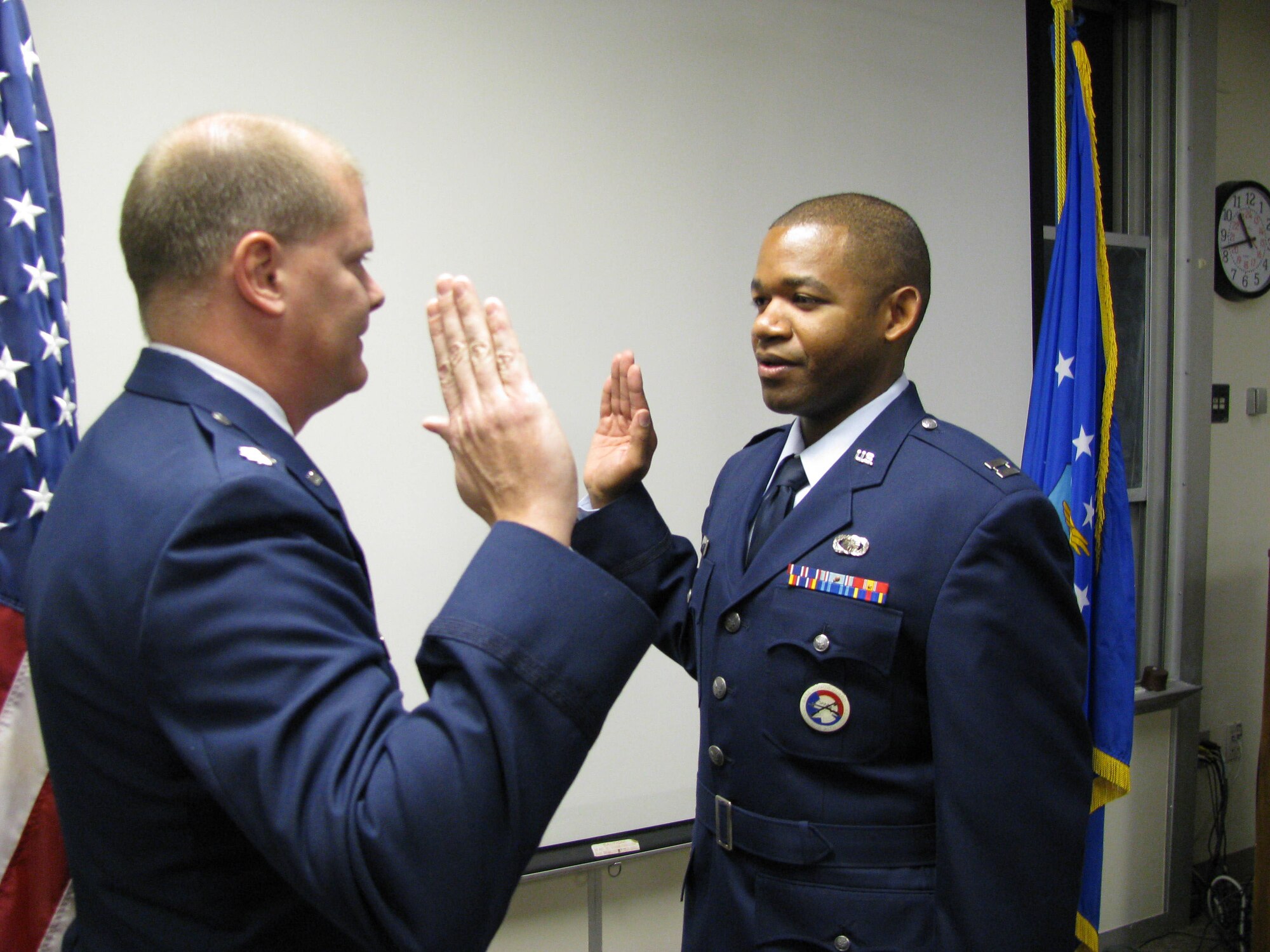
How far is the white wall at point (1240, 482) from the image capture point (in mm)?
3305

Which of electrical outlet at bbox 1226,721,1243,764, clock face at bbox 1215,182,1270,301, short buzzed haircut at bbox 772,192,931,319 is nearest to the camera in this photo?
short buzzed haircut at bbox 772,192,931,319

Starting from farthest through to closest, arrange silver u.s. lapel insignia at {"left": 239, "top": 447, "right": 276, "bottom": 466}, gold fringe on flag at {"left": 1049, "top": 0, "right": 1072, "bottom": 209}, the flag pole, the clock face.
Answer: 1. the clock face
2. the flag pole
3. gold fringe on flag at {"left": 1049, "top": 0, "right": 1072, "bottom": 209}
4. silver u.s. lapel insignia at {"left": 239, "top": 447, "right": 276, "bottom": 466}

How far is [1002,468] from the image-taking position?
4.17ft

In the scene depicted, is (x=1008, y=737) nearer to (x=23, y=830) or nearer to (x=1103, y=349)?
(x=23, y=830)

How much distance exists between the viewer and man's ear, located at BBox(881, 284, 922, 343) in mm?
1382

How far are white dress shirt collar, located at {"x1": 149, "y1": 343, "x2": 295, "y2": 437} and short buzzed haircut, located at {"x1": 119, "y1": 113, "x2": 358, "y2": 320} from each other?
0.06 meters

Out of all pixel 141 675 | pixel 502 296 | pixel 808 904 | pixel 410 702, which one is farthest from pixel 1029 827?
pixel 502 296

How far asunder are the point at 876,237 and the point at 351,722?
3.55 feet

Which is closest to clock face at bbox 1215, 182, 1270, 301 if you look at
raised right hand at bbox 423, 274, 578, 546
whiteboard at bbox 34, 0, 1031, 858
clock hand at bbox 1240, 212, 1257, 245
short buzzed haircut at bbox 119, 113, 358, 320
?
clock hand at bbox 1240, 212, 1257, 245

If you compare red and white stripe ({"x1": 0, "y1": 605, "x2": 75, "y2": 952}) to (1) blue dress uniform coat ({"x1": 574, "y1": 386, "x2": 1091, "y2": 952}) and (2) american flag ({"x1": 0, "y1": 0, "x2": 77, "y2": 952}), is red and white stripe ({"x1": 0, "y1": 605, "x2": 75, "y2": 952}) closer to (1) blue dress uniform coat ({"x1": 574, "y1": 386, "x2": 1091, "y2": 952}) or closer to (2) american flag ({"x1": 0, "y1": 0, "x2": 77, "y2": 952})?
(2) american flag ({"x1": 0, "y1": 0, "x2": 77, "y2": 952})

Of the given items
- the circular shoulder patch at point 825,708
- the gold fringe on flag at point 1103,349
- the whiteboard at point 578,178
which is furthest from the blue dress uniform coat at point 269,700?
the gold fringe on flag at point 1103,349

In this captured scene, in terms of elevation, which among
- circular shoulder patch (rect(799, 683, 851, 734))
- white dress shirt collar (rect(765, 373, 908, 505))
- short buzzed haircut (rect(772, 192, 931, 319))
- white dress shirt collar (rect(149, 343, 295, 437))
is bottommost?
circular shoulder patch (rect(799, 683, 851, 734))

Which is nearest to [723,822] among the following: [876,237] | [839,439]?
[839,439]

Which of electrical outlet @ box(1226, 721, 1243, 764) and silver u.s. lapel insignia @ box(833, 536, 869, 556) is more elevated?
silver u.s. lapel insignia @ box(833, 536, 869, 556)
